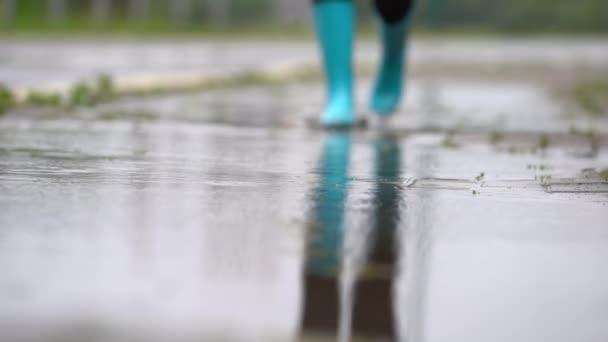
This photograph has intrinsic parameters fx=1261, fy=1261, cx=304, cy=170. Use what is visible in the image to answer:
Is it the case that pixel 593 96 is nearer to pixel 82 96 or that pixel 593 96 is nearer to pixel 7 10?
pixel 82 96

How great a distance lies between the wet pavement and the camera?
8.18ft

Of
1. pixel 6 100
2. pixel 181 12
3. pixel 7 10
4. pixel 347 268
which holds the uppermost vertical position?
pixel 181 12

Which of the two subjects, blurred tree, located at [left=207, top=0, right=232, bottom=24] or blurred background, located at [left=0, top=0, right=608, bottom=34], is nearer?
blurred background, located at [left=0, top=0, right=608, bottom=34]

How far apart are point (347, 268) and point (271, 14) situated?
40.4 meters

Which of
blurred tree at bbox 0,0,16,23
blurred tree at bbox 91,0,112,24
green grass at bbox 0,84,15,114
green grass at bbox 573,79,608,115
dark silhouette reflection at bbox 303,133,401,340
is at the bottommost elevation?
dark silhouette reflection at bbox 303,133,401,340

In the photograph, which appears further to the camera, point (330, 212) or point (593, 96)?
point (593, 96)

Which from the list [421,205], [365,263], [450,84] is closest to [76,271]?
[365,263]

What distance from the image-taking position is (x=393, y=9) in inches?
335

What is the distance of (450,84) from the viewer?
14.5 meters

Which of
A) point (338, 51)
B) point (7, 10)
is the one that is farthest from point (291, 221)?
point (7, 10)

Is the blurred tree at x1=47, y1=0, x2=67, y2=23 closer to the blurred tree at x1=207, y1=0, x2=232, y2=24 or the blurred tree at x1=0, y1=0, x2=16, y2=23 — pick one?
the blurred tree at x1=0, y1=0, x2=16, y2=23

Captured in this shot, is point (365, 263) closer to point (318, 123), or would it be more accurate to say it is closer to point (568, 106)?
point (318, 123)

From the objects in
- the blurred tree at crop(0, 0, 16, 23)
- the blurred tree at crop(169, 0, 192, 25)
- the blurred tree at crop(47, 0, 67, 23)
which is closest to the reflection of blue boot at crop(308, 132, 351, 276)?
the blurred tree at crop(0, 0, 16, 23)

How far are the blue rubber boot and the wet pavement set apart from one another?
205cm
